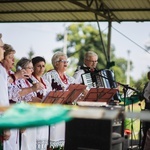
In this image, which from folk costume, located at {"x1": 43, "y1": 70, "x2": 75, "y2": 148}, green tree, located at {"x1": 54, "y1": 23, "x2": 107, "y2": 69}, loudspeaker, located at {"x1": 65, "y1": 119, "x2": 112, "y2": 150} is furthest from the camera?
green tree, located at {"x1": 54, "y1": 23, "x2": 107, "y2": 69}

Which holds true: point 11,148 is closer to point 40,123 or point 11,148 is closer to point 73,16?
point 40,123

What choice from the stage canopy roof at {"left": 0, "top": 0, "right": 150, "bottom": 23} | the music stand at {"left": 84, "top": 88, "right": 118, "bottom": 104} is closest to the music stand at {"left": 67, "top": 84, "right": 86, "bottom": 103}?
the music stand at {"left": 84, "top": 88, "right": 118, "bottom": 104}

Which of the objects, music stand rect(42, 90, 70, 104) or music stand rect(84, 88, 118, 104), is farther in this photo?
music stand rect(84, 88, 118, 104)

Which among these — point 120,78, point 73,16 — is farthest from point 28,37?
point 73,16

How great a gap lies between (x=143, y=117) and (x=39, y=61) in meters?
4.13

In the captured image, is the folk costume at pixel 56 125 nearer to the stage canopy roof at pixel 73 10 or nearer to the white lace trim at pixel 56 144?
the white lace trim at pixel 56 144

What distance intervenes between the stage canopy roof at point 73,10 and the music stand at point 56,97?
Result: 17.0 ft

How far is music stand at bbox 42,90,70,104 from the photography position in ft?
17.9

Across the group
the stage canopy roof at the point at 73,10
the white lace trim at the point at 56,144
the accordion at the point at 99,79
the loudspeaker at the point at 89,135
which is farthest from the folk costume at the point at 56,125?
the stage canopy roof at the point at 73,10

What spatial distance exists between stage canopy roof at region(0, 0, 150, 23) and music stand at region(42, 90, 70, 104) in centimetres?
519

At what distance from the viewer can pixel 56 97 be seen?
554cm

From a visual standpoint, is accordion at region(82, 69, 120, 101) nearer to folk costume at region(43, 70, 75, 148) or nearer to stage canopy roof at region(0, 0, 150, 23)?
folk costume at region(43, 70, 75, 148)

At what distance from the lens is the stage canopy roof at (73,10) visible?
36.2 feet

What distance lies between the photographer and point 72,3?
11320 mm
